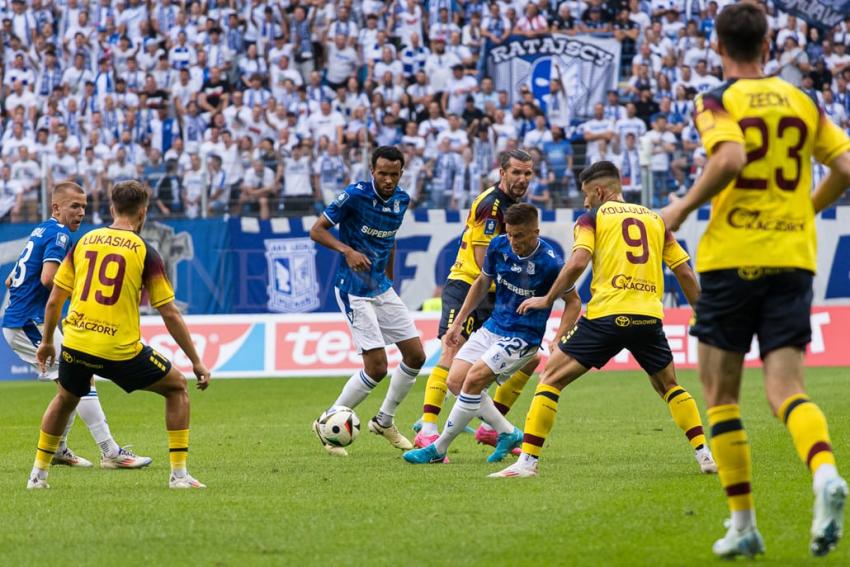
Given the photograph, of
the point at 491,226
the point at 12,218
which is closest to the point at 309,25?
the point at 12,218

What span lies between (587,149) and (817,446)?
17.9 metres

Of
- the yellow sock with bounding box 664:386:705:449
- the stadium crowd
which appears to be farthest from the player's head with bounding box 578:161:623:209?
the stadium crowd

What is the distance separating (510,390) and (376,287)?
1464 millimetres

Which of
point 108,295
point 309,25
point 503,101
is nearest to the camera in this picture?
point 108,295

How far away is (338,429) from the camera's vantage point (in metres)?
11.1

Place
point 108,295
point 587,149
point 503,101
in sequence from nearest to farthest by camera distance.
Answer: point 108,295, point 587,149, point 503,101

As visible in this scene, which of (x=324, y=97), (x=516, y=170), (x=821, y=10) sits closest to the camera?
(x=516, y=170)

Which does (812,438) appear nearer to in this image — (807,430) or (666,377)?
(807,430)

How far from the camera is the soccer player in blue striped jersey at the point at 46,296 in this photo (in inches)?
401

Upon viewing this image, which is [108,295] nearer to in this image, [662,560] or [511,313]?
[511,313]

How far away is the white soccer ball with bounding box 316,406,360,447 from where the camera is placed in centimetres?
1106

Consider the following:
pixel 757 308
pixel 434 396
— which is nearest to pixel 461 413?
pixel 434 396

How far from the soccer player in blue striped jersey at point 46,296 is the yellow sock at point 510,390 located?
288 centimetres

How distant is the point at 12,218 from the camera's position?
2391cm
